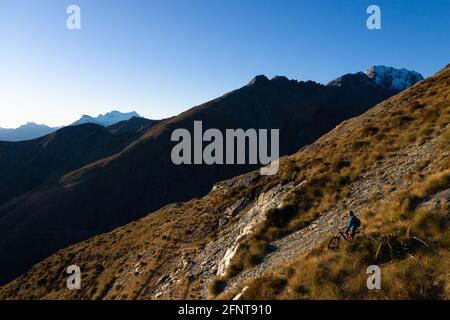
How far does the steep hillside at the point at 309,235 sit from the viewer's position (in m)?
14.7

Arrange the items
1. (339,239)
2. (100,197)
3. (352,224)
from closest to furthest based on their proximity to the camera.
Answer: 1. (352,224)
2. (339,239)
3. (100,197)

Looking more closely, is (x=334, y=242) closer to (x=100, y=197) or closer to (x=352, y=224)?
(x=352, y=224)

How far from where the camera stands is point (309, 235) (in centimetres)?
2097

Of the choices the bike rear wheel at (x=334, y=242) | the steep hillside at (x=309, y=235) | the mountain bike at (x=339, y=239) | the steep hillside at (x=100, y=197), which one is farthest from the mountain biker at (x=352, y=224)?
the steep hillside at (x=100, y=197)

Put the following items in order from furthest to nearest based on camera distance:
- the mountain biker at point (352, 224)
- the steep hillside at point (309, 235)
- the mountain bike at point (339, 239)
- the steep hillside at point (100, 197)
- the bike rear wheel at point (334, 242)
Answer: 1. the steep hillside at point (100, 197)
2. the bike rear wheel at point (334, 242)
3. the mountain bike at point (339, 239)
4. the mountain biker at point (352, 224)
5. the steep hillside at point (309, 235)

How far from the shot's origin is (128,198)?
153m

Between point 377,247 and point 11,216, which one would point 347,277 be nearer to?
point 377,247

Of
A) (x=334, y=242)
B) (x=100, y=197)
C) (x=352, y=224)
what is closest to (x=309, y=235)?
(x=334, y=242)

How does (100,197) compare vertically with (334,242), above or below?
below

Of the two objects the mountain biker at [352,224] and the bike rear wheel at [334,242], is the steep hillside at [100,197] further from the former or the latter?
the mountain biker at [352,224]

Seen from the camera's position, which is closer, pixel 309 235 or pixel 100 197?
pixel 309 235

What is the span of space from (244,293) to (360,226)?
255 inches

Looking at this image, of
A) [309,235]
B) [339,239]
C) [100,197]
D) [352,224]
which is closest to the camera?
[352,224]

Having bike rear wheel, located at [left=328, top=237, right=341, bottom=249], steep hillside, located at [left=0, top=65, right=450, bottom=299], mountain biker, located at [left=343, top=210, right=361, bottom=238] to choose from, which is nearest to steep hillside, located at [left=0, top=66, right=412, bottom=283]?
steep hillside, located at [left=0, top=65, right=450, bottom=299]
